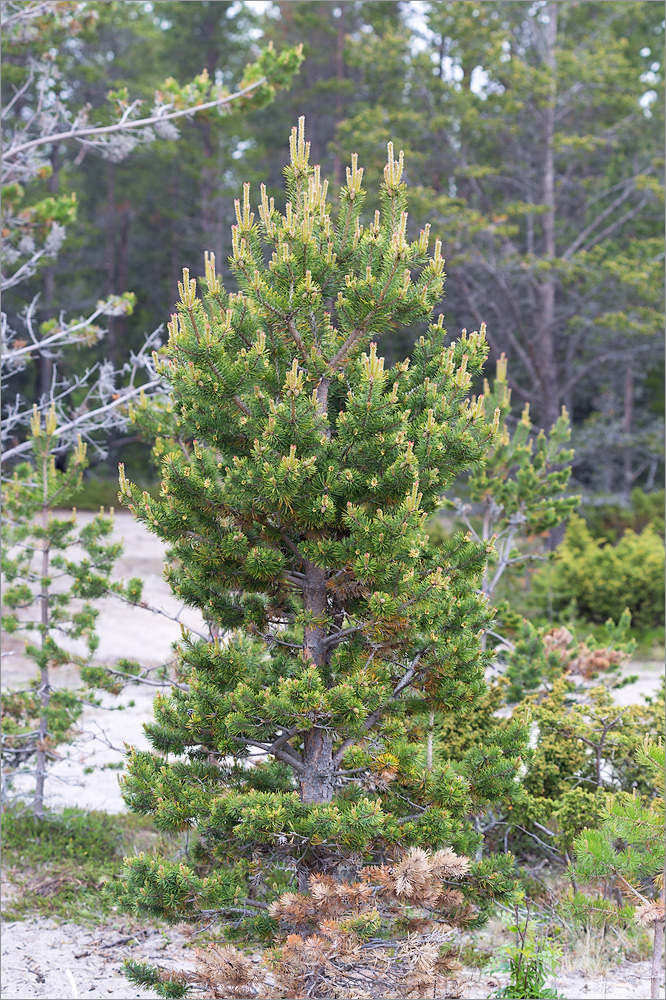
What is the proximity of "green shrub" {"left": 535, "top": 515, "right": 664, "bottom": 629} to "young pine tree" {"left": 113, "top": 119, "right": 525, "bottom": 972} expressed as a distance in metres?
9.65

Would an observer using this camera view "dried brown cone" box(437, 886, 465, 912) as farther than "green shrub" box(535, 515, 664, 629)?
No

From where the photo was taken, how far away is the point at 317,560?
14.0ft

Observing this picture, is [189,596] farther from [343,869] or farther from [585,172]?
[585,172]

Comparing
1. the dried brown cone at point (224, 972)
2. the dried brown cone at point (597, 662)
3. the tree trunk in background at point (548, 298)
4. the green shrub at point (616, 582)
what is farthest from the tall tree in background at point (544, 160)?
the dried brown cone at point (224, 972)

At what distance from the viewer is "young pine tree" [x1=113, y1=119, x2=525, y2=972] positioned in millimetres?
4074

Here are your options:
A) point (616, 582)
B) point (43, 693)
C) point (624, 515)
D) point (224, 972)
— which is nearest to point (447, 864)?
point (224, 972)

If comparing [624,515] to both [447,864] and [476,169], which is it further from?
[447,864]

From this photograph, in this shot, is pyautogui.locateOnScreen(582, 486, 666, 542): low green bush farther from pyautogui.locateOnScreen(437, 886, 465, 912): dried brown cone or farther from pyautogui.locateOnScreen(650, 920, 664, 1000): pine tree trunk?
pyautogui.locateOnScreen(437, 886, 465, 912): dried brown cone

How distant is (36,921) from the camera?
6391 millimetres

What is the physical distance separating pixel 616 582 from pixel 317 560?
36.1 ft

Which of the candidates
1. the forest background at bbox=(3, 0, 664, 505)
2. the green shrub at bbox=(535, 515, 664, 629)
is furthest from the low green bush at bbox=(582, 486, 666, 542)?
the green shrub at bbox=(535, 515, 664, 629)

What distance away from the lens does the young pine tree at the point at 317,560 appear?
4.07m

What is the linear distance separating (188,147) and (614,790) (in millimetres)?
22739

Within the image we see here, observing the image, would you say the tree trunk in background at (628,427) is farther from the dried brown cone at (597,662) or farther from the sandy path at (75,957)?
the sandy path at (75,957)
